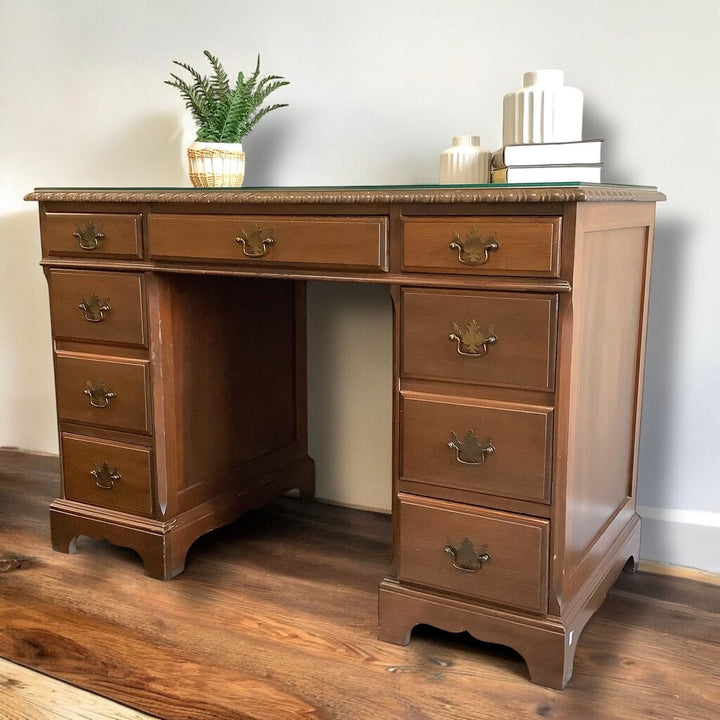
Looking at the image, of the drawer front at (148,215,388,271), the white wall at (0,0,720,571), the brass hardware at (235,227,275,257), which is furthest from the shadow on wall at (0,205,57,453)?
the brass hardware at (235,227,275,257)

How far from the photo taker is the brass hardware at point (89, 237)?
1910 mm

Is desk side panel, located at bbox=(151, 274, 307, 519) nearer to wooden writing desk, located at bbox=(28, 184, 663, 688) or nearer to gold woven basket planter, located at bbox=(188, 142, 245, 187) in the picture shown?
wooden writing desk, located at bbox=(28, 184, 663, 688)

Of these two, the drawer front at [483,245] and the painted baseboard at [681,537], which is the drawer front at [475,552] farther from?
the painted baseboard at [681,537]

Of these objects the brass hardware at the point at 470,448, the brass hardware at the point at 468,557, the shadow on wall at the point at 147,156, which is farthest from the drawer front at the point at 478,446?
the shadow on wall at the point at 147,156

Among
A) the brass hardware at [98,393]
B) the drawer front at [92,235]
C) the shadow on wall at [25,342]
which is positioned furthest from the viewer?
the shadow on wall at [25,342]

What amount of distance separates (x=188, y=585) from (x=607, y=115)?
1.43 m

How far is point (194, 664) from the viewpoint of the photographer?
161cm

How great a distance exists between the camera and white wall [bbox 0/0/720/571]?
74.1 inches

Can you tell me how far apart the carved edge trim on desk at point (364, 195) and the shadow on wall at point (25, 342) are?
91 cm

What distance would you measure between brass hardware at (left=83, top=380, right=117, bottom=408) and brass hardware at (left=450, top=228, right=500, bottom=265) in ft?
3.05

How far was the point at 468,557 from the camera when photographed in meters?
1.56

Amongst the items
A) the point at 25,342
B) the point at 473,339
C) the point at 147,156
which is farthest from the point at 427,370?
the point at 25,342

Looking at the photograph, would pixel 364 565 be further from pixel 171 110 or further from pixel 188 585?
pixel 171 110

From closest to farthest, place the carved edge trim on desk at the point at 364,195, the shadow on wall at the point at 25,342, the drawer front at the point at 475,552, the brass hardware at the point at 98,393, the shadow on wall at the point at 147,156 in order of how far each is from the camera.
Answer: the carved edge trim on desk at the point at 364,195 < the drawer front at the point at 475,552 < the brass hardware at the point at 98,393 < the shadow on wall at the point at 147,156 < the shadow on wall at the point at 25,342
